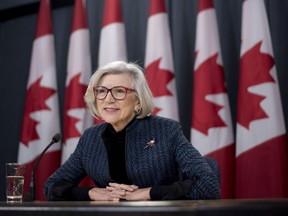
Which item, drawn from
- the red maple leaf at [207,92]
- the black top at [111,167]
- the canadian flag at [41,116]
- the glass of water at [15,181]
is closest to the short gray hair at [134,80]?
the black top at [111,167]

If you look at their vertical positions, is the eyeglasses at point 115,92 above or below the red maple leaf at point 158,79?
below

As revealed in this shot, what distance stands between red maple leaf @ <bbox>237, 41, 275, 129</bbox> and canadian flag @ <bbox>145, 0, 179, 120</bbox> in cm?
56

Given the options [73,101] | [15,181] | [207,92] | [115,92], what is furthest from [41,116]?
[15,181]

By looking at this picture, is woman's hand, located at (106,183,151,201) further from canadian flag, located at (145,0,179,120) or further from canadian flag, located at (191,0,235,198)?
canadian flag, located at (145,0,179,120)

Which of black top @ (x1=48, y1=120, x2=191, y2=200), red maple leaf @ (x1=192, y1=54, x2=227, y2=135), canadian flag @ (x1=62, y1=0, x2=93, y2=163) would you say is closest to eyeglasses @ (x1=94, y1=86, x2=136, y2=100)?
black top @ (x1=48, y1=120, x2=191, y2=200)

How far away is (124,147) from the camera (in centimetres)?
242

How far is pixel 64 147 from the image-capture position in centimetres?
405

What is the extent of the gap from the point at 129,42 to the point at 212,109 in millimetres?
1285

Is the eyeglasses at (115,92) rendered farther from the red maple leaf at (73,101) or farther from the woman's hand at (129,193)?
the red maple leaf at (73,101)

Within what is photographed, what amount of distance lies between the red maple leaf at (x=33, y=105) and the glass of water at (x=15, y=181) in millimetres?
2166

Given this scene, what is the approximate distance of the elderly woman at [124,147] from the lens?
233 cm

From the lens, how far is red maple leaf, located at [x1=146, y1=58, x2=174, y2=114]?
3.65 m

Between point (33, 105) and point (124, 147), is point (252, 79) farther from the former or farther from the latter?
point (33, 105)

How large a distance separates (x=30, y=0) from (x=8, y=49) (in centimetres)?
64
